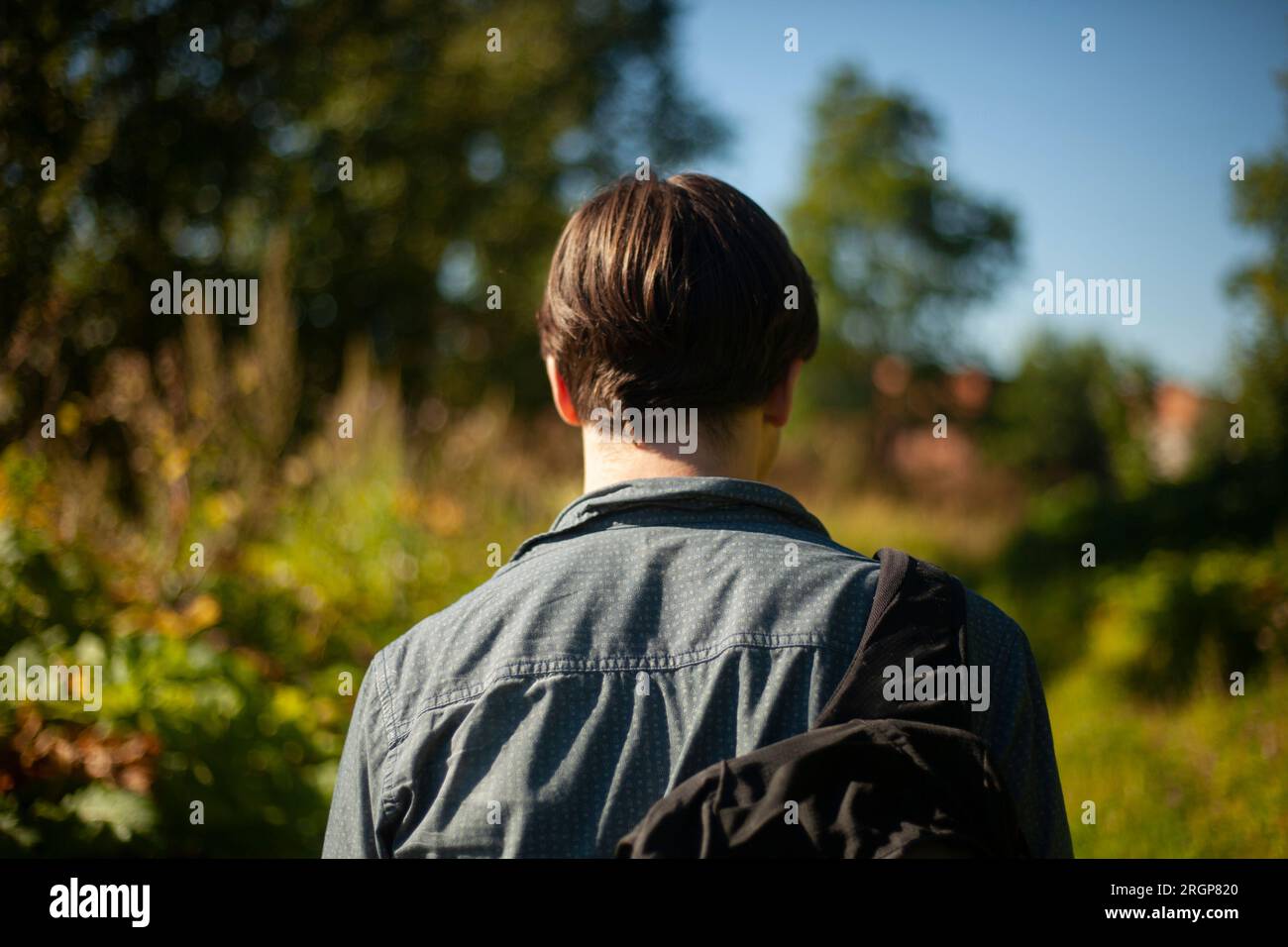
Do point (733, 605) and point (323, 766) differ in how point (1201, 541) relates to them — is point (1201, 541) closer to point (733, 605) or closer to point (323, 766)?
point (323, 766)

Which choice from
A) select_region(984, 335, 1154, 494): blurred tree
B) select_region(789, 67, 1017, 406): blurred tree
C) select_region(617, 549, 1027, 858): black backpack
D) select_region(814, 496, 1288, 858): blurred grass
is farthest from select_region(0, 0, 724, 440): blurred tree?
select_region(984, 335, 1154, 494): blurred tree

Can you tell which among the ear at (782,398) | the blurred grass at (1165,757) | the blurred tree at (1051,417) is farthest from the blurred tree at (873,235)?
the ear at (782,398)

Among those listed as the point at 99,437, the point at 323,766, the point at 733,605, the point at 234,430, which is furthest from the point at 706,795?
the point at 99,437

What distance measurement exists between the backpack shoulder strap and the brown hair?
438mm

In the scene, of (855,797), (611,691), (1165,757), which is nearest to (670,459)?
(611,691)

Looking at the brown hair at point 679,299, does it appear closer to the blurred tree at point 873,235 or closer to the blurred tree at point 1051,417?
the blurred tree at point 1051,417

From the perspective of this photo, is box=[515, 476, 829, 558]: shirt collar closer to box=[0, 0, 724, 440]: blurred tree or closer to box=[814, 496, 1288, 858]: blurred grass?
box=[0, 0, 724, 440]: blurred tree

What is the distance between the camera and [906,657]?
1233mm

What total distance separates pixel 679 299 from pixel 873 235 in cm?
2318

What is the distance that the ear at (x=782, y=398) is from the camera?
5.38ft

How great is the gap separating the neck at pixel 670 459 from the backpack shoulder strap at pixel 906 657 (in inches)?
13.8

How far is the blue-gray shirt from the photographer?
1264 mm
